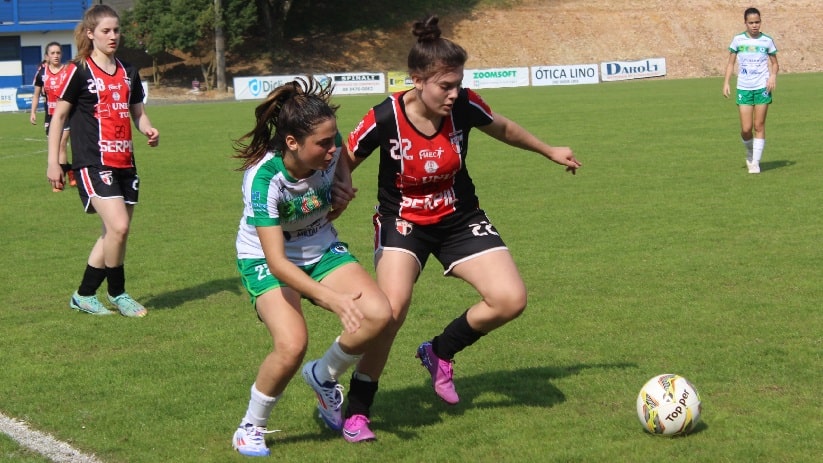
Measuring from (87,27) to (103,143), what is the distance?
0.86 m

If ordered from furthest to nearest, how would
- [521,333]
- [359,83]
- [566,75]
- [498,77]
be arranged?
[566,75] → [359,83] → [498,77] → [521,333]

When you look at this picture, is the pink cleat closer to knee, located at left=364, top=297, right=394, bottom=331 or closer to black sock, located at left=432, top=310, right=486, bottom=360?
black sock, located at left=432, top=310, right=486, bottom=360

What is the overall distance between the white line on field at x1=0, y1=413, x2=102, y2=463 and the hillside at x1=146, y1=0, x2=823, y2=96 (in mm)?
47389

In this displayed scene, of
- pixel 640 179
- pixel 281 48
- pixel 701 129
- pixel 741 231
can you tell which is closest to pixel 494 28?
pixel 281 48

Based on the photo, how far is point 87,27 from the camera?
7.90m

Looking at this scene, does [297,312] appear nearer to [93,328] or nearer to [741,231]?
[93,328]

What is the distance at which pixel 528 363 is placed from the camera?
21.4ft

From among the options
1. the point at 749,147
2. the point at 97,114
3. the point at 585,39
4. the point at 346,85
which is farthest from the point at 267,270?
the point at 585,39

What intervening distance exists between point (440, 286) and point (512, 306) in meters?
3.40

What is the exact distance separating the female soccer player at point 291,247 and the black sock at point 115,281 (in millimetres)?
3261

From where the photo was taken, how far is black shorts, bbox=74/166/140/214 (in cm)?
812

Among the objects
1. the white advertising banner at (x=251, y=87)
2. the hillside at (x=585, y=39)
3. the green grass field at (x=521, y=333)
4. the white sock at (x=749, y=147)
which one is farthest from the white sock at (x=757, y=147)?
the hillside at (x=585, y=39)

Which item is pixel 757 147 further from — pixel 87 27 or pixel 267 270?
pixel 267 270

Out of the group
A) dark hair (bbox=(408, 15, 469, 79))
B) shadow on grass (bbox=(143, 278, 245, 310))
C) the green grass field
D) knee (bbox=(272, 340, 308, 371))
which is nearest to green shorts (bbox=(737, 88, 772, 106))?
the green grass field
